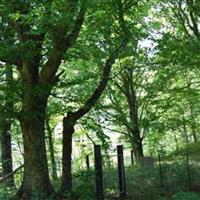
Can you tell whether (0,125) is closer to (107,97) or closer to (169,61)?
(169,61)

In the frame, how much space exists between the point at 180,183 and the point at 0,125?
608 cm

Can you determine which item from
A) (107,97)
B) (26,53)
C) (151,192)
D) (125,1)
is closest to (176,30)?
(107,97)

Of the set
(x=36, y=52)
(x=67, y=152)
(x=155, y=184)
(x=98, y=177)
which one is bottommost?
(x=155, y=184)

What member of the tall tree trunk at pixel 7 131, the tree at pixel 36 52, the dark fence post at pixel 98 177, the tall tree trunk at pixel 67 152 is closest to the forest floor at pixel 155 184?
the dark fence post at pixel 98 177

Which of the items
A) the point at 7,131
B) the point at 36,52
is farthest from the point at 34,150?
the point at 7,131

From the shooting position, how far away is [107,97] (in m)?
22.9

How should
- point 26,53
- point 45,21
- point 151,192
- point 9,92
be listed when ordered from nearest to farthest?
point 45,21 → point 26,53 → point 9,92 → point 151,192

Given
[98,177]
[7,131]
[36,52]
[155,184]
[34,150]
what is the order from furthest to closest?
[7,131] → [155,184] → [34,150] → [98,177] → [36,52]

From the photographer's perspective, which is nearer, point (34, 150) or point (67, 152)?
point (34, 150)

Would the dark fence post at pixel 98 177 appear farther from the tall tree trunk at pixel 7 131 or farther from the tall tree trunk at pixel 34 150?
the tall tree trunk at pixel 7 131

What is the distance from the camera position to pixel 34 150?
38.8 ft

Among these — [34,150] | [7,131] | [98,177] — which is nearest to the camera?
[98,177]

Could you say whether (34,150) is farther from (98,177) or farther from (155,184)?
(155,184)

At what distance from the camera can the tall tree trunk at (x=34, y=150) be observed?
11.6m
